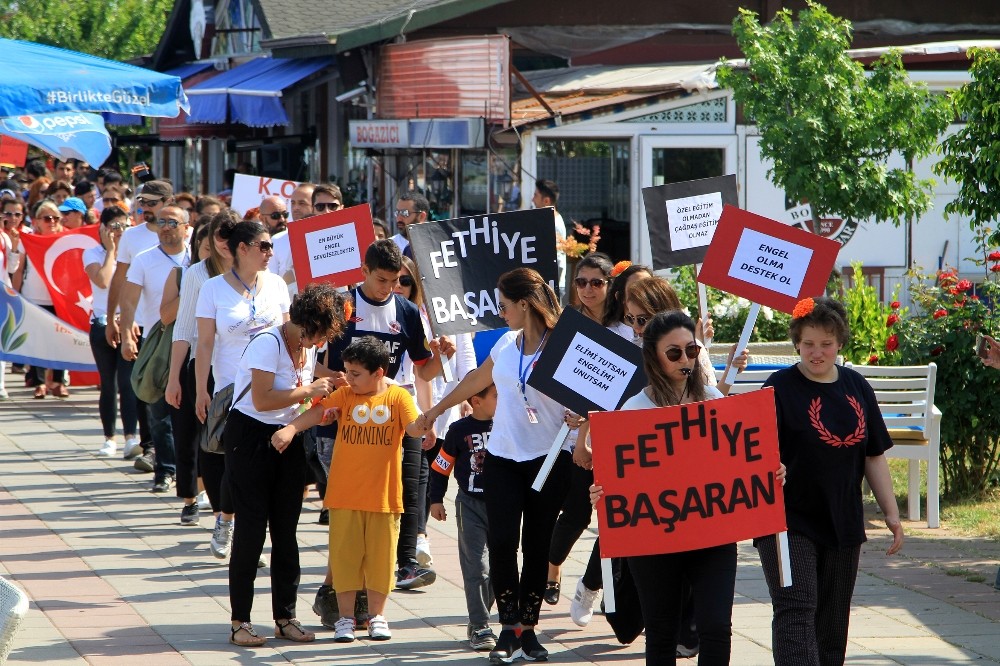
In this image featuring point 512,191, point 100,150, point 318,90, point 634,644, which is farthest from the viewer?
point 318,90

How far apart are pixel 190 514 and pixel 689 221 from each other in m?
3.72

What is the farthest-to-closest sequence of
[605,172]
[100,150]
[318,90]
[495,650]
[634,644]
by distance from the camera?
[318,90]
[605,172]
[100,150]
[634,644]
[495,650]

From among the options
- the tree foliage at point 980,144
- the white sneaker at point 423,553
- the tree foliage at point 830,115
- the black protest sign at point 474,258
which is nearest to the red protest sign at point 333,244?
the black protest sign at point 474,258

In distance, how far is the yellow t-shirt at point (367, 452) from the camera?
6.66 metres

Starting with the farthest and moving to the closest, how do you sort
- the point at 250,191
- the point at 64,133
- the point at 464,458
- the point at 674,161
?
the point at 674,161 → the point at 250,191 → the point at 64,133 → the point at 464,458

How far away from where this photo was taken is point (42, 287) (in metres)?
15.1

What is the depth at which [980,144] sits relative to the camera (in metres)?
8.58

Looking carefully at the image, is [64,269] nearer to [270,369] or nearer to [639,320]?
[270,369]

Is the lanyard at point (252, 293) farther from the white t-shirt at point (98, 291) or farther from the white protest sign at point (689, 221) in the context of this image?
the white t-shirt at point (98, 291)

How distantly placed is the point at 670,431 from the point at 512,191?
11.9 metres

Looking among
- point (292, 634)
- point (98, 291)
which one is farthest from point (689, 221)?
point (98, 291)

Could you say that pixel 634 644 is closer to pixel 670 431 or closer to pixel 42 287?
pixel 670 431

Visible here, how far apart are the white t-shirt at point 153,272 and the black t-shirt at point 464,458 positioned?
3.84 metres

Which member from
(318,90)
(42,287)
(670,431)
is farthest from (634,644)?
(318,90)
